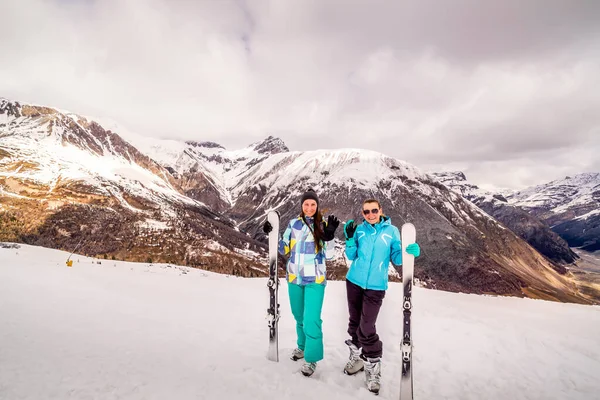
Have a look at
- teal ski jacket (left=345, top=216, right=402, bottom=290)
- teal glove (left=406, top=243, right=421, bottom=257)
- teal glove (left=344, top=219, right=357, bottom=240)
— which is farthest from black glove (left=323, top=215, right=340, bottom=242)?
A: teal glove (left=406, top=243, right=421, bottom=257)

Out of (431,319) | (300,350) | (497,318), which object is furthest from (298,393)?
(497,318)

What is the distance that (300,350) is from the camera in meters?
7.25

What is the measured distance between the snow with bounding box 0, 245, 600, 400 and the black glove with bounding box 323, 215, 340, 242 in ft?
9.50

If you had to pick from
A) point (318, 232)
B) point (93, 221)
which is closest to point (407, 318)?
point (318, 232)

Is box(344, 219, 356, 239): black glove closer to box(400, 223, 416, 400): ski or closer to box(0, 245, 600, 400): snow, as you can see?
box(400, 223, 416, 400): ski

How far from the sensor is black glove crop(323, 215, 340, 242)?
22.1ft

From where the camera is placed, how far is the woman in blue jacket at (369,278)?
21.3ft

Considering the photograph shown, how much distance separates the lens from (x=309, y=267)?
6648mm

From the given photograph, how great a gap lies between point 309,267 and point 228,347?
315 centimetres

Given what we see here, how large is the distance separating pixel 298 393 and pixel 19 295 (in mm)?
8324

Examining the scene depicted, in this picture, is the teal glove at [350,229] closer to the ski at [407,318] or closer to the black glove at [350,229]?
the black glove at [350,229]

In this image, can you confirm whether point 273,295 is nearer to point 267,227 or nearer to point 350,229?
point 267,227

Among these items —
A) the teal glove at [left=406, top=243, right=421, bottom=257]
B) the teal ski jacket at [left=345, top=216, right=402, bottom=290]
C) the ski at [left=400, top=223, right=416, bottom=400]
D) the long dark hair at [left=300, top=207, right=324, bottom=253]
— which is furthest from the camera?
the long dark hair at [left=300, top=207, right=324, bottom=253]

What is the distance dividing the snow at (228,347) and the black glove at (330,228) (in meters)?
2.90
